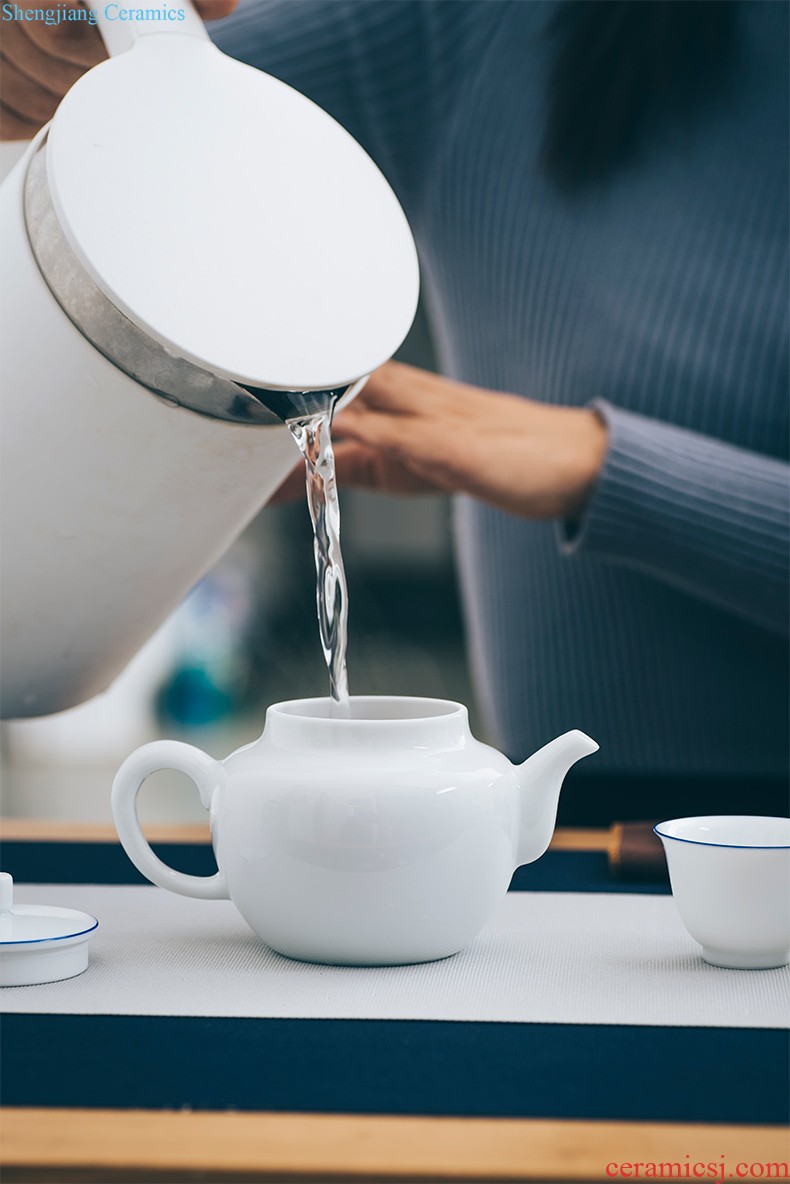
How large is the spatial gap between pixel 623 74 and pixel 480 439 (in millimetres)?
355

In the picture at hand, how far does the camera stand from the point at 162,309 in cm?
47

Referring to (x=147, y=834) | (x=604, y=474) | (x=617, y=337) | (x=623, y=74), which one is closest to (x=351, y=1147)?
(x=147, y=834)

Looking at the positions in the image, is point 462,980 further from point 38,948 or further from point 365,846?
point 38,948

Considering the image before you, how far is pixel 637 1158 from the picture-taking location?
35 centimetres

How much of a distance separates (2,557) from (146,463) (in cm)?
9

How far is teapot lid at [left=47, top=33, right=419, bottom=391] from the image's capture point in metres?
0.47

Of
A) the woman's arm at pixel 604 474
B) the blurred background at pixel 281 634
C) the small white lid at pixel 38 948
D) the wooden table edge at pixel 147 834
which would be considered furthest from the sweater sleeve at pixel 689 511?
the blurred background at pixel 281 634

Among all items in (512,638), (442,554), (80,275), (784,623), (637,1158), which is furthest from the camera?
(442,554)

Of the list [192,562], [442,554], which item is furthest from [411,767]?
[442,554]

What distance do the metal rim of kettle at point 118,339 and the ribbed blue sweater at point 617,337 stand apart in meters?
0.39

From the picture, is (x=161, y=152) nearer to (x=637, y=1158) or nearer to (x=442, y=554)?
(x=637, y=1158)

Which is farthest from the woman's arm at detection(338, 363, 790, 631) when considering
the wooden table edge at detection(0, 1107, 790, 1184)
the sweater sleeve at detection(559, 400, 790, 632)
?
the wooden table edge at detection(0, 1107, 790, 1184)

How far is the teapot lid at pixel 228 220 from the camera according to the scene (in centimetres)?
47

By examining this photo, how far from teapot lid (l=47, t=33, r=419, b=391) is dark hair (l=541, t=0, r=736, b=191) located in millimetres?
466
